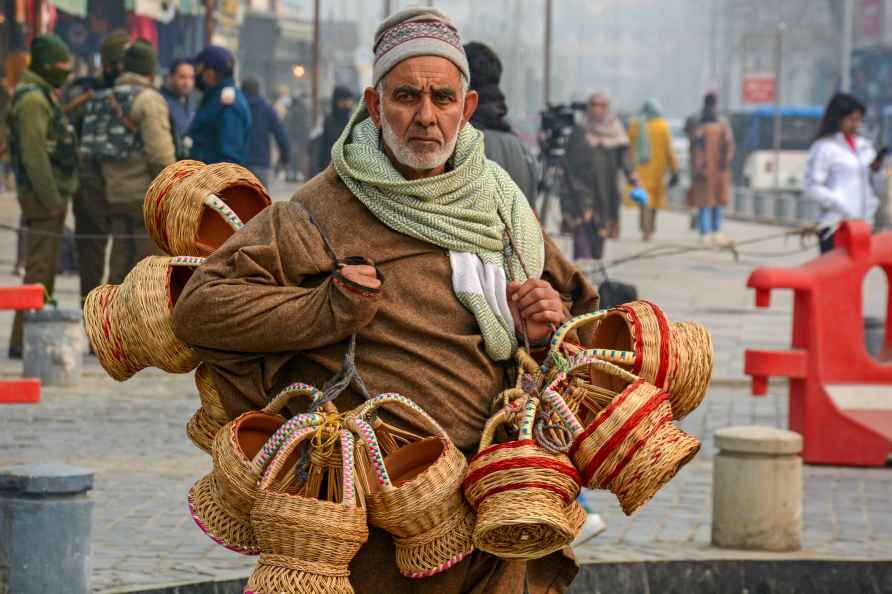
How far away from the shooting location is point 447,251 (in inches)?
163

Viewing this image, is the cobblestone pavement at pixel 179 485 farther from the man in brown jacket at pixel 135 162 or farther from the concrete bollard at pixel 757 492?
the man in brown jacket at pixel 135 162

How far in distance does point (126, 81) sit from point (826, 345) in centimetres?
489

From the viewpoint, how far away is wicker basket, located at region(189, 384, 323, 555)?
3.96 meters

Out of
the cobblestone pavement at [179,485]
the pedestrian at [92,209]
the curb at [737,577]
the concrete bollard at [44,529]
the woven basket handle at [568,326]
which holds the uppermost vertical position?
the woven basket handle at [568,326]

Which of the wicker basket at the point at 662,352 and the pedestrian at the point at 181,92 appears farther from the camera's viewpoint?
the pedestrian at the point at 181,92

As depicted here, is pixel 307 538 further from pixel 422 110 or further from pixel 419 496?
pixel 422 110

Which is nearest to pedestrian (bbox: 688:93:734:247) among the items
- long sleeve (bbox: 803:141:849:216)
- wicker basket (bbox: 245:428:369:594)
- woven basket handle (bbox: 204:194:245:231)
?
long sleeve (bbox: 803:141:849:216)

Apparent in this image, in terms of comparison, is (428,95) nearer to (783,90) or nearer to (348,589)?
(348,589)

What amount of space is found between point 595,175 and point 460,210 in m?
17.9

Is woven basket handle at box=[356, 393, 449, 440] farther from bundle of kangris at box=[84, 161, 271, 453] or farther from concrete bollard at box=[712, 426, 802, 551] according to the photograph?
concrete bollard at box=[712, 426, 802, 551]

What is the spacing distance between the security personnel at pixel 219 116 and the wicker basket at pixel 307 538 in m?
8.67

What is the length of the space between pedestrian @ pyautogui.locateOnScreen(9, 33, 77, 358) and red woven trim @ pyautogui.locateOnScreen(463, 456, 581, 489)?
8203mm

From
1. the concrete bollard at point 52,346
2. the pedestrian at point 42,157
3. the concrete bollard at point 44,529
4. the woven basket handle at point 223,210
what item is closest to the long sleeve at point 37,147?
the pedestrian at point 42,157

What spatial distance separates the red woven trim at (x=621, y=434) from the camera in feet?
12.6
